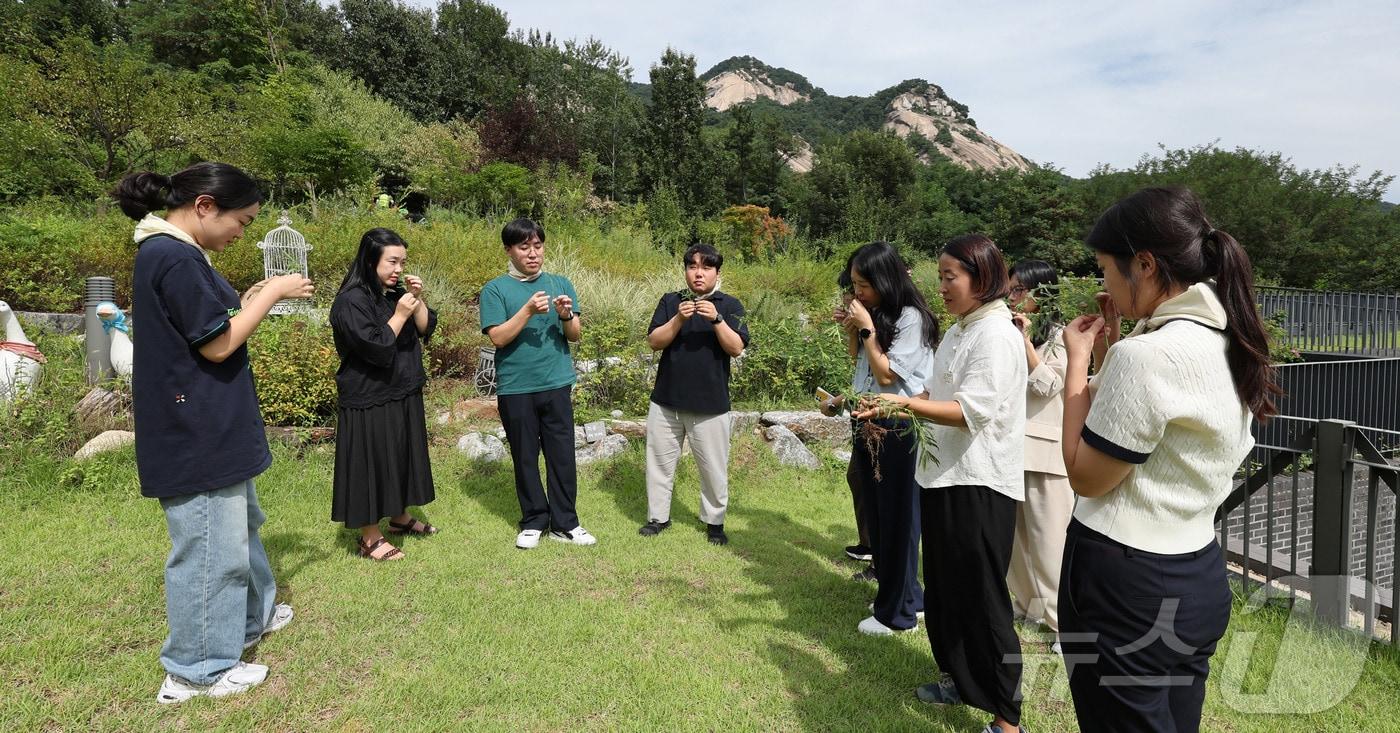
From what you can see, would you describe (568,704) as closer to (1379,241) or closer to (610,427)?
(610,427)

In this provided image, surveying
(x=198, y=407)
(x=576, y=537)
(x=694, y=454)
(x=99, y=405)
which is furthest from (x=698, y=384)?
(x=99, y=405)

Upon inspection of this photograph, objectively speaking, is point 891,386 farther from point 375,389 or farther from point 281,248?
point 281,248

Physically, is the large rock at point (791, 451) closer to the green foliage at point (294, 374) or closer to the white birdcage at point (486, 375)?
the white birdcage at point (486, 375)

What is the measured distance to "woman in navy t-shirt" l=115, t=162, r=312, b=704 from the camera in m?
2.38

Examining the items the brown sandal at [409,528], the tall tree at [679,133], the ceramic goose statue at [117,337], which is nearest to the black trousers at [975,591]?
the brown sandal at [409,528]

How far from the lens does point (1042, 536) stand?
321cm

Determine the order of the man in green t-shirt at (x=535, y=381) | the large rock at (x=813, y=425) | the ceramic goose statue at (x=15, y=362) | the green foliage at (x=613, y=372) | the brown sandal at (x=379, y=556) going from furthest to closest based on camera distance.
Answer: the green foliage at (x=613, y=372) → the large rock at (x=813, y=425) → the ceramic goose statue at (x=15, y=362) → the man in green t-shirt at (x=535, y=381) → the brown sandal at (x=379, y=556)

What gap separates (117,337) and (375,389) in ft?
12.0

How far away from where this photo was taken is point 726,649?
308 centimetres

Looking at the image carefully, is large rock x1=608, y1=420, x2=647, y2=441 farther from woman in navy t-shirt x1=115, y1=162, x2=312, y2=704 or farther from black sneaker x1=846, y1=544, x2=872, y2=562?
woman in navy t-shirt x1=115, y1=162, x2=312, y2=704

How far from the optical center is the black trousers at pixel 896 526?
3.05 meters

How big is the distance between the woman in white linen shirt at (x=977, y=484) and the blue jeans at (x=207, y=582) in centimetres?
242

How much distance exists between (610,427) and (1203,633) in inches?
200

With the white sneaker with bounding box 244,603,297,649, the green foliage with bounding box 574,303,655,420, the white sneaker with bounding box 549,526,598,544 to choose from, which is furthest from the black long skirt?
the green foliage with bounding box 574,303,655,420
